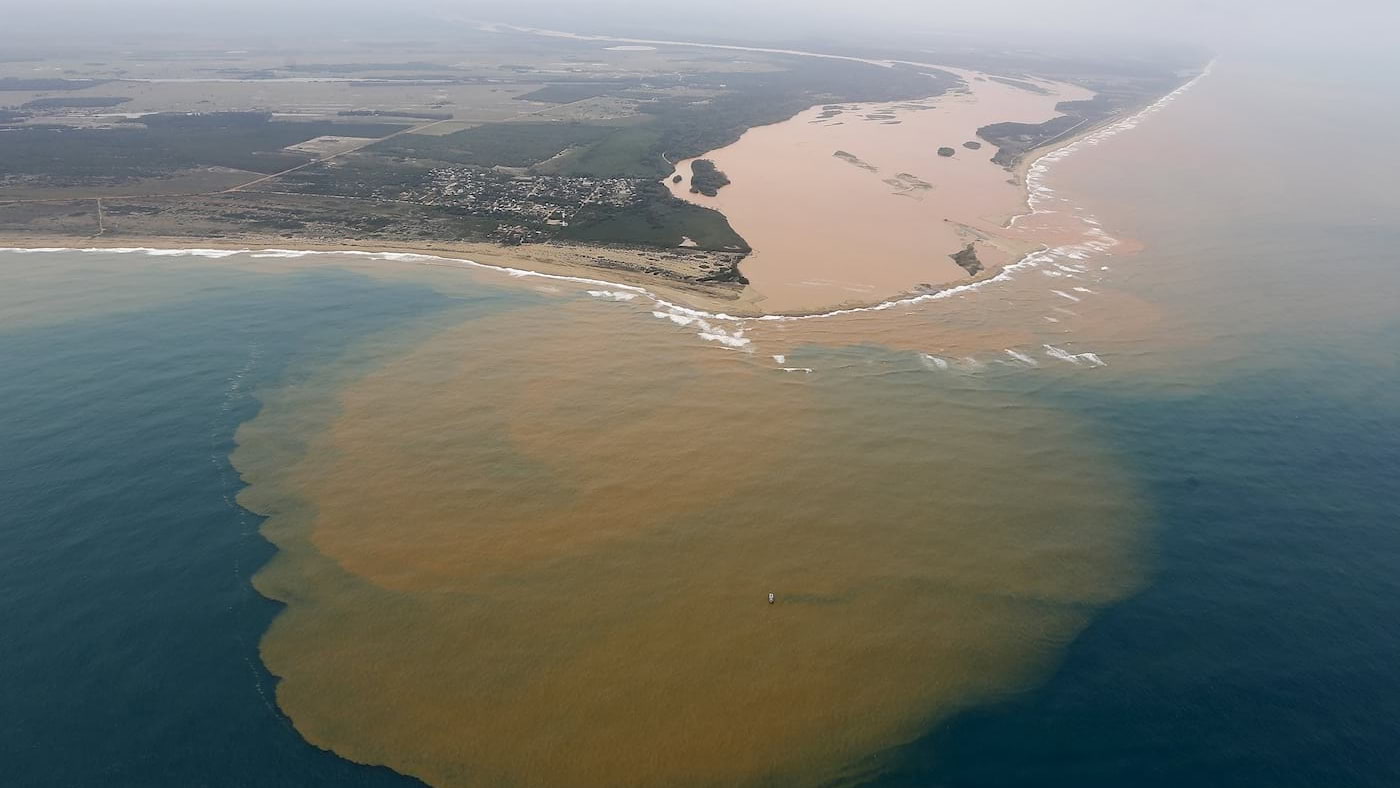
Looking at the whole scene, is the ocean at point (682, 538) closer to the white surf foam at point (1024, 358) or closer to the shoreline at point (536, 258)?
the white surf foam at point (1024, 358)

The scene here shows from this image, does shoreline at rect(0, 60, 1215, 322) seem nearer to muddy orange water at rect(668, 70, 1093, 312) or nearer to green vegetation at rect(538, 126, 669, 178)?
muddy orange water at rect(668, 70, 1093, 312)

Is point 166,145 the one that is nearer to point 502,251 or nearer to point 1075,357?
point 502,251

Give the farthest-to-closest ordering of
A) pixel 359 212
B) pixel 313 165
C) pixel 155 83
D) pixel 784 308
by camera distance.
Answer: pixel 155 83
pixel 313 165
pixel 359 212
pixel 784 308

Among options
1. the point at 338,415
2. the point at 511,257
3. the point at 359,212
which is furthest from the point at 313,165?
the point at 338,415

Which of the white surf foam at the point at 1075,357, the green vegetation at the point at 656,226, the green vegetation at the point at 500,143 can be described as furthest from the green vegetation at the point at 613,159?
the white surf foam at the point at 1075,357

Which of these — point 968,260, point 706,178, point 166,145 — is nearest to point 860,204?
point 968,260

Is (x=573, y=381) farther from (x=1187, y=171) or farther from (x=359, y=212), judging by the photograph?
(x=1187, y=171)

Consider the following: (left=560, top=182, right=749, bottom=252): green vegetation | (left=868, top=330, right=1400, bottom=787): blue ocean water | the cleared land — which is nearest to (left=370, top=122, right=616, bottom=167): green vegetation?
the cleared land
